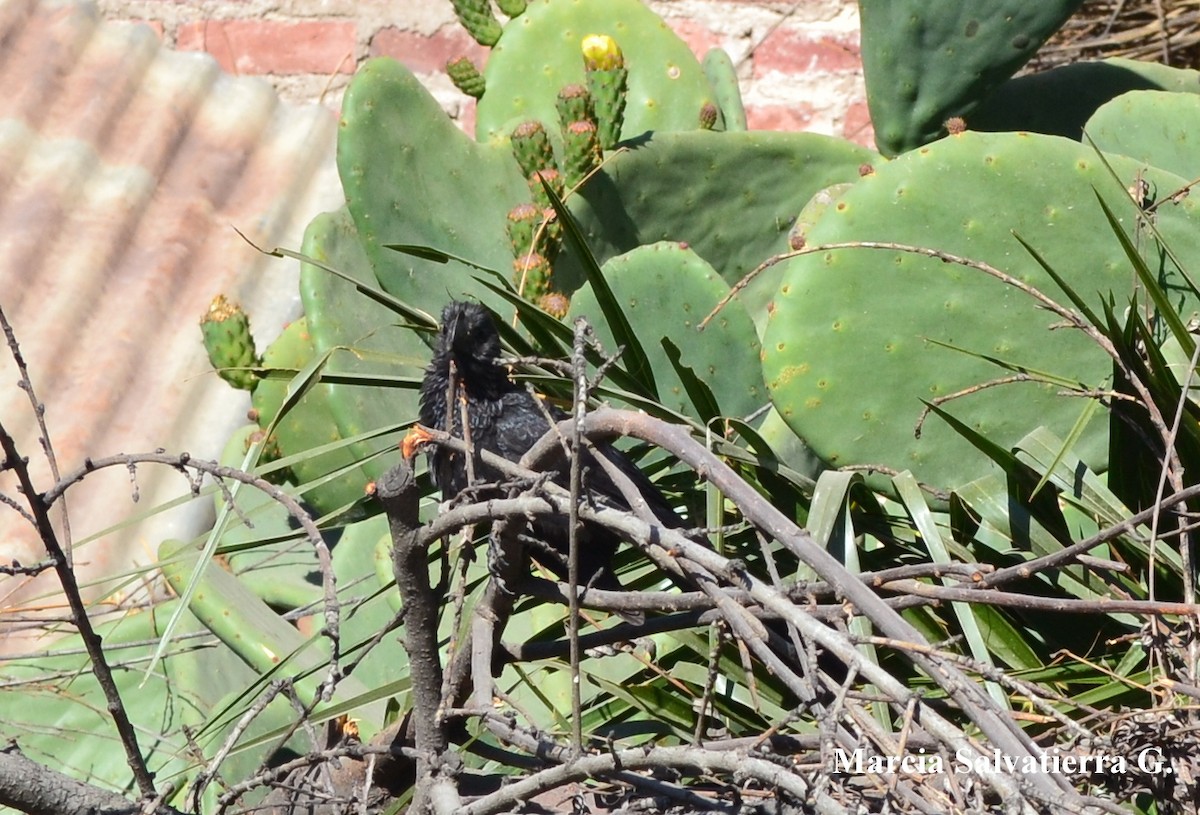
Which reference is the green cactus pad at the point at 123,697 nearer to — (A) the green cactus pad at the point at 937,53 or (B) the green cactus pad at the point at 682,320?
(B) the green cactus pad at the point at 682,320

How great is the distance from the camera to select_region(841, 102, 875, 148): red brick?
294 centimetres

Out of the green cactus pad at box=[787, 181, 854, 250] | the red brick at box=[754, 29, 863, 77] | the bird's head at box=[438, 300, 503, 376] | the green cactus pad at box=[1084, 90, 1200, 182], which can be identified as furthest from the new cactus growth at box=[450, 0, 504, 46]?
the green cactus pad at box=[1084, 90, 1200, 182]

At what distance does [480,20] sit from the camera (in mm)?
2562

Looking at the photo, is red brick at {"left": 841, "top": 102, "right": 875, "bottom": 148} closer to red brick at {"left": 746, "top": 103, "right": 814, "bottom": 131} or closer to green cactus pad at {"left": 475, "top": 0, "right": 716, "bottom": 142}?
red brick at {"left": 746, "top": 103, "right": 814, "bottom": 131}

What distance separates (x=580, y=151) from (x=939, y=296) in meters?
0.65

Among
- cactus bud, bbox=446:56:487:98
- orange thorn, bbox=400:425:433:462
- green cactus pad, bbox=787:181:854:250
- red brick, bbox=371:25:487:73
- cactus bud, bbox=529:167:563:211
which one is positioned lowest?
green cactus pad, bbox=787:181:854:250

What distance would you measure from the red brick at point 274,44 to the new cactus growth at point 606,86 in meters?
1.00

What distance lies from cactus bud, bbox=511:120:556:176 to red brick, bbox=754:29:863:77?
1.07 m

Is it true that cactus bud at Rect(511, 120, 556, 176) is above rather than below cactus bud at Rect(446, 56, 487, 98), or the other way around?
below

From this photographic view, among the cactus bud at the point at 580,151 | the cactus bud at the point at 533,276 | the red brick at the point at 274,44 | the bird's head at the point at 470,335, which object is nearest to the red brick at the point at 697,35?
the red brick at the point at 274,44

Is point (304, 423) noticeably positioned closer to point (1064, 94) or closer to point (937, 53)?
point (937, 53)

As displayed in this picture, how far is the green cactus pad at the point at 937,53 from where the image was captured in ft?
6.33

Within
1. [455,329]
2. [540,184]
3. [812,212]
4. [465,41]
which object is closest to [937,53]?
[812,212]

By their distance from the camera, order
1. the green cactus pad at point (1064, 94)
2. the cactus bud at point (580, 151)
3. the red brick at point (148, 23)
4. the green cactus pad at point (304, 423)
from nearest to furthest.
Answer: the cactus bud at point (580, 151) → the green cactus pad at point (304, 423) → the green cactus pad at point (1064, 94) → the red brick at point (148, 23)
